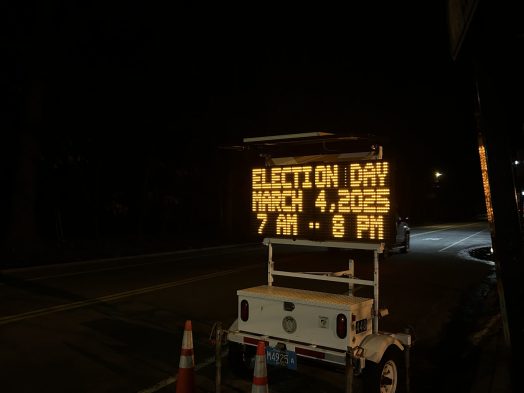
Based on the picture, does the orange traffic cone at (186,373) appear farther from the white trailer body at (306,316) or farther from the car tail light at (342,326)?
the car tail light at (342,326)

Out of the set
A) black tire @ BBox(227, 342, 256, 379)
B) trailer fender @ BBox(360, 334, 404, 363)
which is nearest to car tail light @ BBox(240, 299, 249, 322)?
black tire @ BBox(227, 342, 256, 379)

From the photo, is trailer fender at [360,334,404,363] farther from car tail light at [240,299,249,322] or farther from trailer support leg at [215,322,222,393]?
trailer support leg at [215,322,222,393]

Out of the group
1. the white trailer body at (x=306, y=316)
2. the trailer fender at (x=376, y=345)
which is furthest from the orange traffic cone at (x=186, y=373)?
the trailer fender at (x=376, y=345)

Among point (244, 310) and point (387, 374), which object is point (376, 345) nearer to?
point (387, 374)

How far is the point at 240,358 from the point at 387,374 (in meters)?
1.58

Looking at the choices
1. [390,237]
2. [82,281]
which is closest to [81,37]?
[82,281]

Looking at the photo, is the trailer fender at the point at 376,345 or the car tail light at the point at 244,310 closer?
the trailer fender at the point at 376,345

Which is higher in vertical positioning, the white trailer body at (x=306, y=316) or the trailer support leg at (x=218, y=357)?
the white trailer body at (x=306, y=316)

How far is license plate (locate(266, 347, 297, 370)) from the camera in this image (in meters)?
5.00

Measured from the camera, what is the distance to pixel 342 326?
4961 millimetres

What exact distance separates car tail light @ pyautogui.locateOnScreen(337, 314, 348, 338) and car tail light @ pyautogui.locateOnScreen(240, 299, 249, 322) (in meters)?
1.06

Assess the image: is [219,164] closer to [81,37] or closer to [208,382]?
[81,37]

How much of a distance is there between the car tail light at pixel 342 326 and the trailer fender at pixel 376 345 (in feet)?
0.76

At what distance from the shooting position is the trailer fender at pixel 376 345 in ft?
16.1
